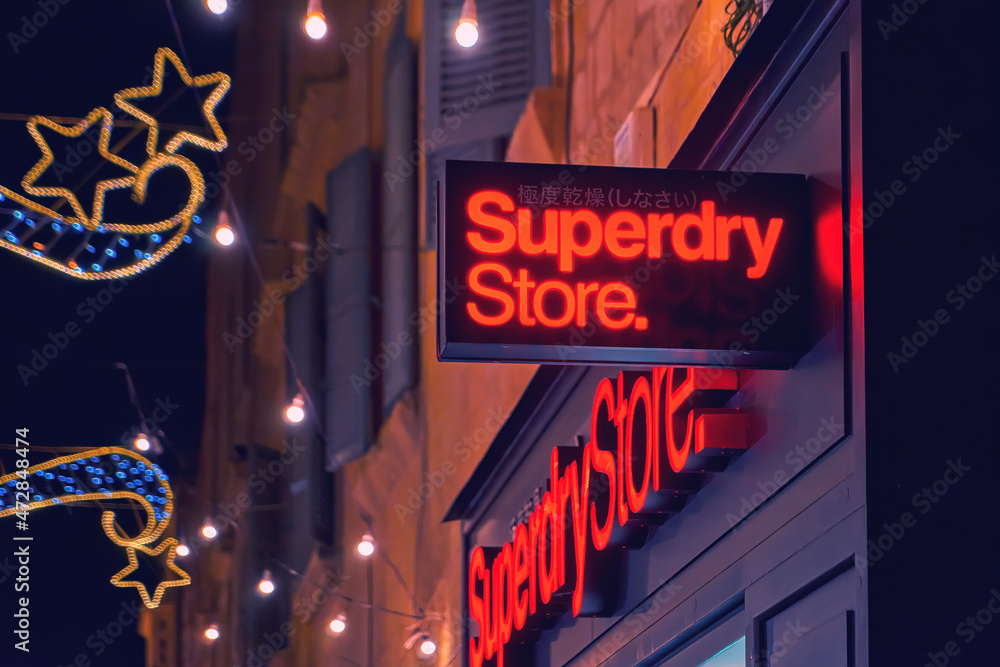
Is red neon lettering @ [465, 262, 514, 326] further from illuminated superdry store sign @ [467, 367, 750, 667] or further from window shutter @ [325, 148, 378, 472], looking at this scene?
window shutter @ [325, 148, 378, 472]

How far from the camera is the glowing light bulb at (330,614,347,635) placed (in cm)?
1664

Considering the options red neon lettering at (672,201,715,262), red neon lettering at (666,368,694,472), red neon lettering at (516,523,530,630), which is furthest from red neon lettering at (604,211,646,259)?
red neon lettering at (516,523,530,630)

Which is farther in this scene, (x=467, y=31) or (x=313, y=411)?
(x=313, y=411)

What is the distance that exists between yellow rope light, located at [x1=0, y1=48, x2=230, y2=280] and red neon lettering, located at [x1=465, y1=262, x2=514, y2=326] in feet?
10.7

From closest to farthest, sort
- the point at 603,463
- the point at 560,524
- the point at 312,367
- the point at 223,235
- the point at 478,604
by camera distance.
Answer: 1. the point at 603,463
2. the point at 560,524
3. the point at 478,604
4. the point at 223,235
5. the point at 312,367

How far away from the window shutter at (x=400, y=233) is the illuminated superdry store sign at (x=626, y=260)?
31.9 feet

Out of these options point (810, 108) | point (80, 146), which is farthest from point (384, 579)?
point (810, 108)

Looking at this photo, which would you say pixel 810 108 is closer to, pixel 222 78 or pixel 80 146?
pixel 222 78

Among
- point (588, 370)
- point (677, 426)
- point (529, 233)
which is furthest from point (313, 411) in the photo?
point (529, 233)

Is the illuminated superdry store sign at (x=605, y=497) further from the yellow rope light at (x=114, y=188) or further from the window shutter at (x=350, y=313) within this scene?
the window shutter at (x=350, y=313)

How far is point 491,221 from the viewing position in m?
4.62

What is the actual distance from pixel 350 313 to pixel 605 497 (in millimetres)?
10131

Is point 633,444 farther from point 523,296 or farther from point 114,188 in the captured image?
point 114,188

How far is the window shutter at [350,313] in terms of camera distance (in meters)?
16.2
